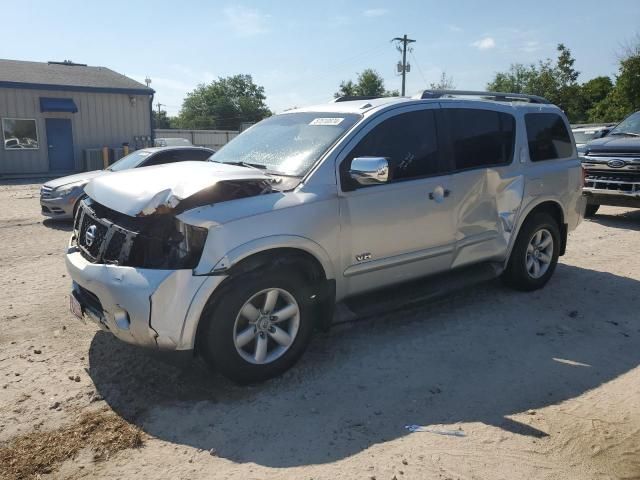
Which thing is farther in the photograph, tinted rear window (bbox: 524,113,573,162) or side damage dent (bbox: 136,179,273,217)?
tinted rear window (bbox: 524,113,573,162)

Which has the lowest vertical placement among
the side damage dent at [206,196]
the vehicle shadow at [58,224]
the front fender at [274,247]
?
the vehicle shadow at [58,224]

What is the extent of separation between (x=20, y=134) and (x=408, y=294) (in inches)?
839

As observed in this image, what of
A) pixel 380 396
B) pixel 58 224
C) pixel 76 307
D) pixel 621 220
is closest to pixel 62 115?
pixel 58 224

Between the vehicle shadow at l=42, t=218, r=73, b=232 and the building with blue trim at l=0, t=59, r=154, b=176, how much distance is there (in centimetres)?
1276

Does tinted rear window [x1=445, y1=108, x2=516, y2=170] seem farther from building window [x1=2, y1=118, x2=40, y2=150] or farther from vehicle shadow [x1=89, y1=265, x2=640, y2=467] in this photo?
building window [x1=2, y1=118, x2=40, y2=150]

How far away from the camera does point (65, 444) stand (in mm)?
2992

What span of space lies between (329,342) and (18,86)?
20.9 m

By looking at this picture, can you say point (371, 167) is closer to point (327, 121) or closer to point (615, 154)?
point (327, 121)

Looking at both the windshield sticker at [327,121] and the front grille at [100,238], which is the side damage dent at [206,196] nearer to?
the front grille at [100,238]

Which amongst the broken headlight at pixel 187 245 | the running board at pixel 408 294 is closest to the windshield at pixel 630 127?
the running board at pixel 408 294

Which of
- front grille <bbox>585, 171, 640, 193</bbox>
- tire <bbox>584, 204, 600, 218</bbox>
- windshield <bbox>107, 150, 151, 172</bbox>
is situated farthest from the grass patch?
tire <bbox>584, 204, 600, 218</bbox>

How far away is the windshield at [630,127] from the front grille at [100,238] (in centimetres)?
991

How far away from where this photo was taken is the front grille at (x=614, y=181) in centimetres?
919

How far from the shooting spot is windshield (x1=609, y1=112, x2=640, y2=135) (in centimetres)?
1016
